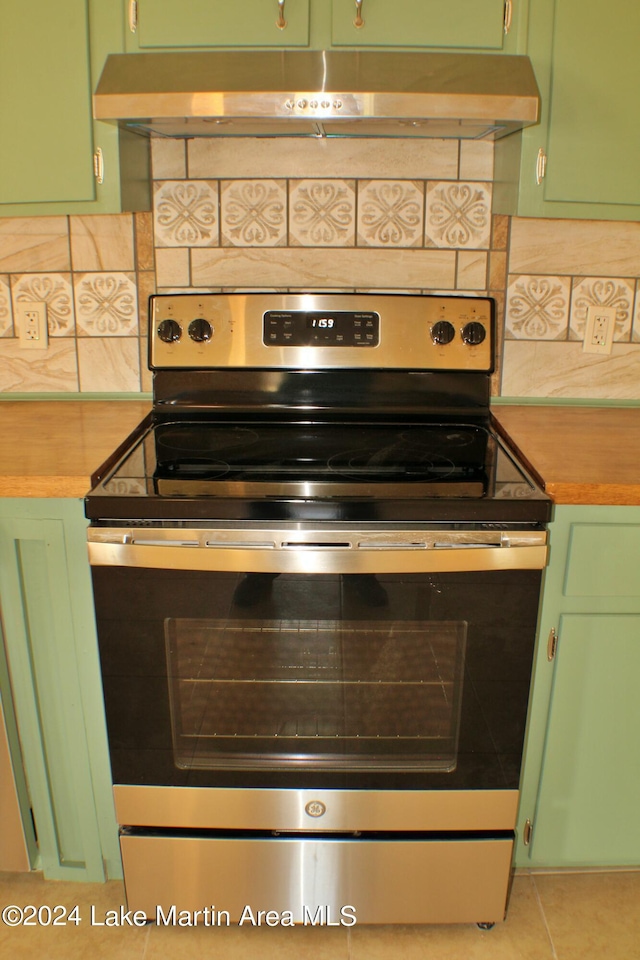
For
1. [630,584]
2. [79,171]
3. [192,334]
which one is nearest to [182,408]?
[192,334]

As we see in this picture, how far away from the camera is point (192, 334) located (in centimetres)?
165

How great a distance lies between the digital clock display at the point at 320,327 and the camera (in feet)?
5.36

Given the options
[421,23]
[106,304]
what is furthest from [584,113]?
[106,304]

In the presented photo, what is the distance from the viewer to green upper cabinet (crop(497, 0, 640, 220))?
139cm

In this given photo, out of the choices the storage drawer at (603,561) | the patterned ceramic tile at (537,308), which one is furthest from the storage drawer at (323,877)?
the patterned ceramic tile at (537,308)

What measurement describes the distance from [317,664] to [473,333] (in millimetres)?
807

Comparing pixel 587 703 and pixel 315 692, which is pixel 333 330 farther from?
pixel 587 703

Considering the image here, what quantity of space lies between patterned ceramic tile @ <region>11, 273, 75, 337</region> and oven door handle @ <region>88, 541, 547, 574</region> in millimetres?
804

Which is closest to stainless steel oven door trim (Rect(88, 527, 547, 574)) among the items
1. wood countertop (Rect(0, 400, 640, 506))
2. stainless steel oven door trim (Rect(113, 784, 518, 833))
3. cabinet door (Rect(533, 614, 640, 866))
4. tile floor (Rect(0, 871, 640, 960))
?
wood countertop (Rect(0, 400, 640, 506))

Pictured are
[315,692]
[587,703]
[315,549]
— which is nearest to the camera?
[315,549]

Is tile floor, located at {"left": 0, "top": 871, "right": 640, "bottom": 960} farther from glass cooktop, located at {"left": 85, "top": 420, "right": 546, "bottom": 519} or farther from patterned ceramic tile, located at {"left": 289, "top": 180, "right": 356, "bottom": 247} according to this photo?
patterned ceramic tile, located at {"left": 289, "top": 180, "right": 356, "bottom": 247}

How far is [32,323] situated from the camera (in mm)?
1820

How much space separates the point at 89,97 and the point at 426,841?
155 cm

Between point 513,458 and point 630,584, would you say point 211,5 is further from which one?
point 630,584
